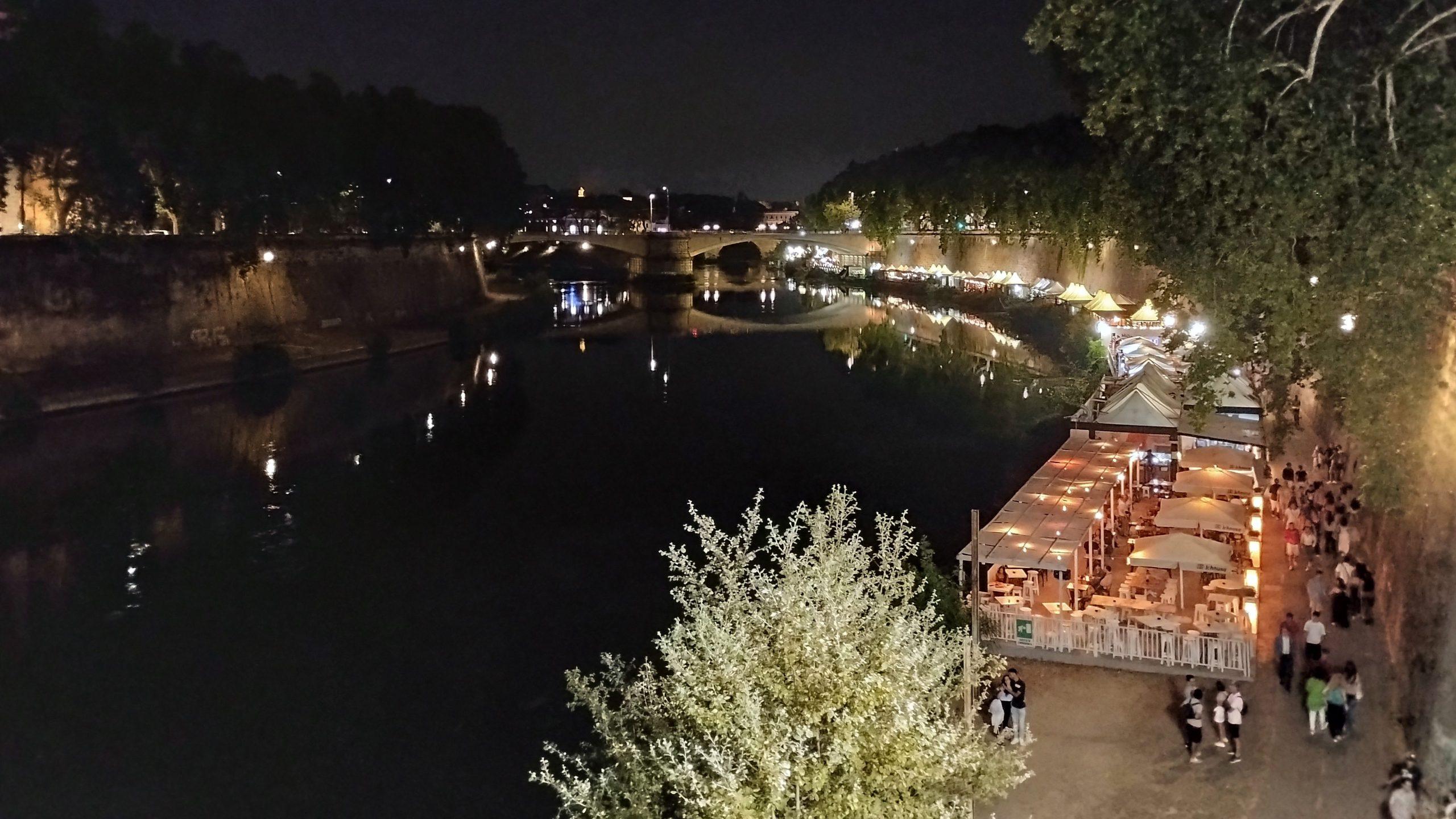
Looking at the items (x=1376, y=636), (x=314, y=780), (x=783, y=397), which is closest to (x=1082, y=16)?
(x=1376, y=636)

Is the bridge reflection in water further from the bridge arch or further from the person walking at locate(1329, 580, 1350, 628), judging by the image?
the person walking at locate(1329, 580, 1350, 628)

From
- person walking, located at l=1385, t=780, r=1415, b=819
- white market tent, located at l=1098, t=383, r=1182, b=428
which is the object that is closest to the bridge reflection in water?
white market tent, located at l=1098, t=383, r=1182, b=428

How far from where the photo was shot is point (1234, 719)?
24.5 feet

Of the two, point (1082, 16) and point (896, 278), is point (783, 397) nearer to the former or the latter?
point (1082, 16)

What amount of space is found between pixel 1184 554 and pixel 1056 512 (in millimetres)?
1573

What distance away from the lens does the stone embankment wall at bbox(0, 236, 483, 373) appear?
2597 centimetres

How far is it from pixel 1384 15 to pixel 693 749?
20.4 feet

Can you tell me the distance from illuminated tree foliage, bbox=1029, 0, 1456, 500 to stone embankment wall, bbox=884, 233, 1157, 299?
1206cm

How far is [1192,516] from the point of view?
1048cm

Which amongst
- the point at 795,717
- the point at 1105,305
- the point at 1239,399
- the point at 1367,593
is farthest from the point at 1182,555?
the point at 1105,305

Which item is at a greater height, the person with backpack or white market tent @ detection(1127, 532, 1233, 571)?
white market tent @ detection(1127, 532, 1233, 571)

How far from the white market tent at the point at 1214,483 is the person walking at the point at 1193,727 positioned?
453 centimetres

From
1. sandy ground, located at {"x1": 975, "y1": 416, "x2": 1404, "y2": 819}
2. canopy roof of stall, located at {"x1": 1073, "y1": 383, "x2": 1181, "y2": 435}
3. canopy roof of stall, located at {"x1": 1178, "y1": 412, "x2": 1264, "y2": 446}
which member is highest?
canopy roof of stall, located at {"x1": 1073, "y1": 383, "x2": 1181, "y2": 435}

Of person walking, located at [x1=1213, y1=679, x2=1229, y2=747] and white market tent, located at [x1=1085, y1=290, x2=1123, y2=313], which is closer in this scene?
person walking, located at [x1=1213, y1=679, x2=1229, y2=747]
